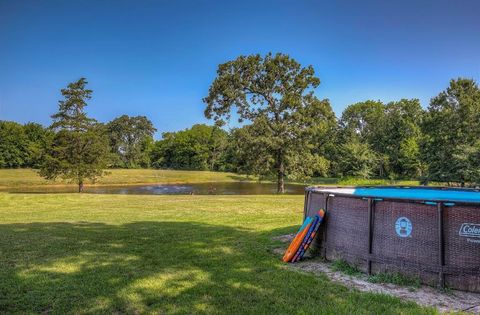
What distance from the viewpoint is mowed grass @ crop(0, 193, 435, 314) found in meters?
4.82

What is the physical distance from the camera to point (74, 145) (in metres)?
33.7

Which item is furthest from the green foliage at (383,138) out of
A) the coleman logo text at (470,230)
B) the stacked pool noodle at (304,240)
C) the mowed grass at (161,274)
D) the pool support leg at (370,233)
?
the coleman logo text at (470,230)

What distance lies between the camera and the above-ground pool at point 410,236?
5.44 meters

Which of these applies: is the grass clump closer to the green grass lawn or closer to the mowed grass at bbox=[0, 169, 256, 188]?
the green grass lawn

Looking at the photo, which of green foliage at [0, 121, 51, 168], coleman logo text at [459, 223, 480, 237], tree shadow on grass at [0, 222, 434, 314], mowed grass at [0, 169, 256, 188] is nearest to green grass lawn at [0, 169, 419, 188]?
mowed grass at [0, 169, 256, 188]

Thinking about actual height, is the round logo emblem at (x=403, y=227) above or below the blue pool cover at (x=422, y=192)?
below

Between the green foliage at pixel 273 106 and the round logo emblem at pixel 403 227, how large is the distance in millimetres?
23792

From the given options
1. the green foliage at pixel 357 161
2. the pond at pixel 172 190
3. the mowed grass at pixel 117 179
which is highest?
the green foliage at pixel 357 161

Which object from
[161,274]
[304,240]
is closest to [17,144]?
[161,274]

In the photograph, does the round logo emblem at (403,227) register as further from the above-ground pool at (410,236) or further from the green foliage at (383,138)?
the green foliage at (383,138)

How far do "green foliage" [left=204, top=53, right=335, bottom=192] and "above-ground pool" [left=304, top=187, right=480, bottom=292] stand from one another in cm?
2297

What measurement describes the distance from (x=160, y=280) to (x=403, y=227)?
161 inches

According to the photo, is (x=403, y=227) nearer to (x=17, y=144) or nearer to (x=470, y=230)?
(x=470, y=230)

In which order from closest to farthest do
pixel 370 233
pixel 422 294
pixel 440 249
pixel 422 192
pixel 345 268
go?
pixel 422 294
pixel 440 249
pixel 370 233
pixel 345 268
pixel 422 192
